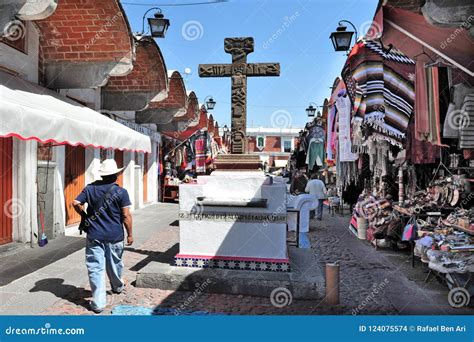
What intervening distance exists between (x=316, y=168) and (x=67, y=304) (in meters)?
15.0

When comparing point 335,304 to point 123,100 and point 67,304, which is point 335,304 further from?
point 123,100

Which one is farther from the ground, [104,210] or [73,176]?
[73,176]

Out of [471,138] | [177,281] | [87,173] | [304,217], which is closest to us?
[177,281]

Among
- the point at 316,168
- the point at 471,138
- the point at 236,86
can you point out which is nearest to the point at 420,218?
the point at 471,138

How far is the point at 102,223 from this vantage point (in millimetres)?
4465

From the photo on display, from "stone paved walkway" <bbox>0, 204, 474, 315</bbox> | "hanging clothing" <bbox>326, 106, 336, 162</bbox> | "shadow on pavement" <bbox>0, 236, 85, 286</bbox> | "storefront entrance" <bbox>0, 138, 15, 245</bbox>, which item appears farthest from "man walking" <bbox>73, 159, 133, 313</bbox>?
"hanging clothing" <bbox>326, 106, 336, 162</bbox>

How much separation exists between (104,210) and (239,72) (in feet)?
10.1

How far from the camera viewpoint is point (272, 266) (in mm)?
5336

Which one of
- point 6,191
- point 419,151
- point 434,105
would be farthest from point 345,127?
point 6,191

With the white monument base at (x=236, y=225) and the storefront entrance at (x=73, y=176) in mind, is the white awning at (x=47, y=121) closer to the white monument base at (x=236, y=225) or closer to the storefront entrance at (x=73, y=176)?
the white monument base at (x=236, y=225)

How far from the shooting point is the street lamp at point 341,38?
30.2 ft

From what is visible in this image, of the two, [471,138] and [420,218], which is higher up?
[471,138]

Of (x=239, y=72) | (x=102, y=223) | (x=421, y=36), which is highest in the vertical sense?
(x=421, y=36)

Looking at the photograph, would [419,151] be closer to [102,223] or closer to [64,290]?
[102,223]
